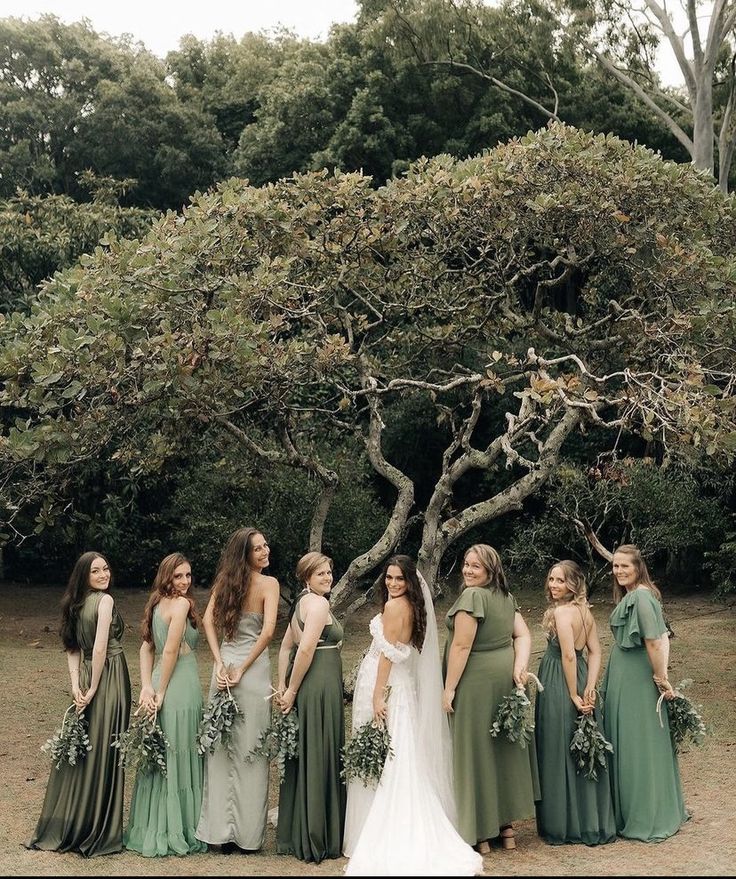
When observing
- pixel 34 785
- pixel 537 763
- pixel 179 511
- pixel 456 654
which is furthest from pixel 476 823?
pixel 179 511

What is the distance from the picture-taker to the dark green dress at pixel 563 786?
6.96m

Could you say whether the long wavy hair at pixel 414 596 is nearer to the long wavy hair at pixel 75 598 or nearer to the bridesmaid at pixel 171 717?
the bridesmaid at pixel 171 717

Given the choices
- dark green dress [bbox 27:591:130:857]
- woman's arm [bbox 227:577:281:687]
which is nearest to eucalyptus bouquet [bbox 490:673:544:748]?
woman's arm [bbox 227:577:281:687]

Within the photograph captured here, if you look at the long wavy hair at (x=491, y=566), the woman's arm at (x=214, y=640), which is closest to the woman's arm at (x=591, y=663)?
the long wavy hair at (x=491, y=566)

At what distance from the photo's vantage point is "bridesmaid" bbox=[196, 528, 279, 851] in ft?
22.7

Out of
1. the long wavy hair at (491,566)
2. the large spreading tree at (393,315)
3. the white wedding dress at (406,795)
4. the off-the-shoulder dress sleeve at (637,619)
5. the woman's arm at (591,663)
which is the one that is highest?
the large spreading tree at (393,315)

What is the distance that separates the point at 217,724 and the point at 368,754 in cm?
103

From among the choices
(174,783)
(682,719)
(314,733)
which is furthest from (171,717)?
(682,719)

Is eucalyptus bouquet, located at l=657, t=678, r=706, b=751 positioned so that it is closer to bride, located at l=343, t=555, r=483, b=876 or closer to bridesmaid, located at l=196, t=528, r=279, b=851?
bride, located at l=343, t=555, r=483, b=876

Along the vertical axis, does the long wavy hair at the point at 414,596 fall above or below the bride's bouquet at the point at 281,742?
above

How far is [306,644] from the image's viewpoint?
686 cm

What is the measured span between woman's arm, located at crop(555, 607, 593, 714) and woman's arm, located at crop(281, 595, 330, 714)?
1.54 m

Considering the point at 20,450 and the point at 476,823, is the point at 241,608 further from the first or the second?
the point at 20,450

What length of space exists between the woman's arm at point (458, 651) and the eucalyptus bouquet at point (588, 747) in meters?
0.83
